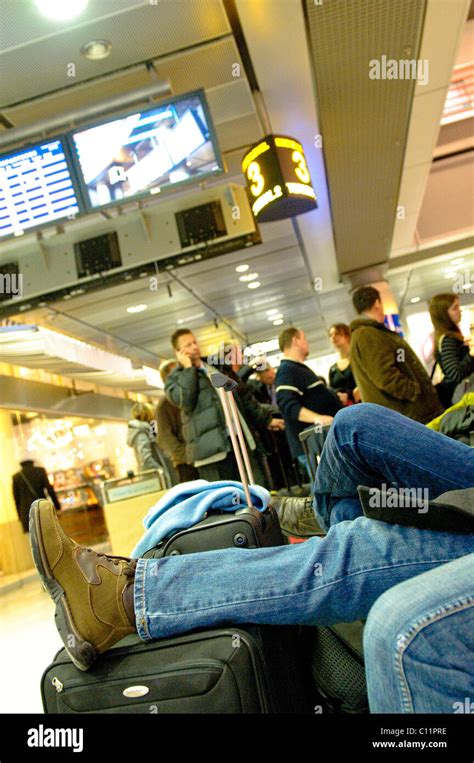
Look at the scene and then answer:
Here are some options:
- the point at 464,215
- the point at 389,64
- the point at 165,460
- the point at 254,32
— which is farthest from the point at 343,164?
the point at 464,215

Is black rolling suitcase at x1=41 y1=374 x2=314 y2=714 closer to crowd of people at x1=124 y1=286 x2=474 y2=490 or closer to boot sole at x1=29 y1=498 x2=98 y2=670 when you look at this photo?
boot sole at x1=29 y1=498 x2=98 y2=670

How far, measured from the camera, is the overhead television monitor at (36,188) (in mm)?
4266

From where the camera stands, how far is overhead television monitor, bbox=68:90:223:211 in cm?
411

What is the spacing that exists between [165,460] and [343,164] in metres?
3.40

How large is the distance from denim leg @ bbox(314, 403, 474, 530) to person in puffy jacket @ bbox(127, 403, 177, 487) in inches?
203

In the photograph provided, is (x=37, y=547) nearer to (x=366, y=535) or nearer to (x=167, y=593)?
(x=167, y=593)

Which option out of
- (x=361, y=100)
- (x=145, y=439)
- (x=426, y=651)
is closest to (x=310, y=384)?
(x=361, y=100)

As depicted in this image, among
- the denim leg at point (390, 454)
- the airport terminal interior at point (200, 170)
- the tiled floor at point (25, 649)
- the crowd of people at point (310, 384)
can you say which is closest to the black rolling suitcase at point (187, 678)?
the denim leg at point (390, 454)

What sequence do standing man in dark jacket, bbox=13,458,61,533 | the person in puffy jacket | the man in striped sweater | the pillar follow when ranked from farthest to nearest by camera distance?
1. standing man in dark jacket, bbox=13,458,61,533
2. the pillar
3. the person in puffy jacket
4. the man in striped sweater

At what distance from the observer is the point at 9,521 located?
10797 millimetres

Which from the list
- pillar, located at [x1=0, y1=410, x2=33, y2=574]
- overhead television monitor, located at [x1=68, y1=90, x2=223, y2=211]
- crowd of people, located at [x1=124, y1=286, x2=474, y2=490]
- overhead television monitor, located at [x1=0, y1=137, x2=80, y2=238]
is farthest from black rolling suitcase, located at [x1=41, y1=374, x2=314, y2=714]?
pillar, located at [x1=0, y1=410, x2=33, y2=574]

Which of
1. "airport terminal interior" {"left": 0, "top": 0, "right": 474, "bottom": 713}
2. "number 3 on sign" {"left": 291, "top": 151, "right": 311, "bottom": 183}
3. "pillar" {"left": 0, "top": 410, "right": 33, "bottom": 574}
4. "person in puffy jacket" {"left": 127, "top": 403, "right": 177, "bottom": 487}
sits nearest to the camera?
"airport terminal interior" {"left": 0, "top": 0, "right": 474, "bottom": 713}

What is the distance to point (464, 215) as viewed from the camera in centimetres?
1052

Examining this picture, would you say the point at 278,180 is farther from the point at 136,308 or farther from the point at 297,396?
the point at 136,308
